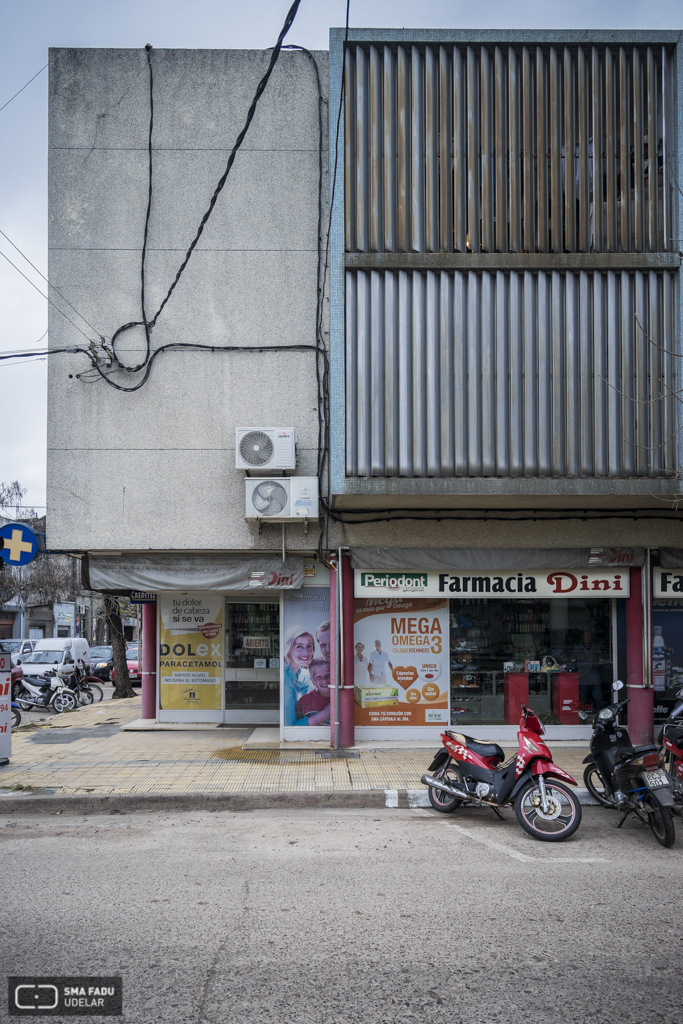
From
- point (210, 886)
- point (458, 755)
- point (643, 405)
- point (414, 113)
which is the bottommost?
point (210, 886)

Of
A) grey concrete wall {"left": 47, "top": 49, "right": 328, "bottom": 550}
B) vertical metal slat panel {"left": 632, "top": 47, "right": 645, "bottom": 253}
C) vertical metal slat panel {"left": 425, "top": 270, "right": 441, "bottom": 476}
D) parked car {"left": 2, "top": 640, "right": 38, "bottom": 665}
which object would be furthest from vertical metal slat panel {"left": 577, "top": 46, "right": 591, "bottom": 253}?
parked car {"left": 2, "top": 640, "right": 38, "bottom": 665}

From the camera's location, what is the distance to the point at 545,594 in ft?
37.7

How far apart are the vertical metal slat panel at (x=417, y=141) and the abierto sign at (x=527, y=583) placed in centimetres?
503

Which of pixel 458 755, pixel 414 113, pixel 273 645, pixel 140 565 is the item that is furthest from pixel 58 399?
pixel 458 755

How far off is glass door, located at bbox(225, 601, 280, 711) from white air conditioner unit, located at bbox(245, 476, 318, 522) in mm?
3090

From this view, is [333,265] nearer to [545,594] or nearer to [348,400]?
[348,400]

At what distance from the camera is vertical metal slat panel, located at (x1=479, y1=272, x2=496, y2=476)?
33.8 feet

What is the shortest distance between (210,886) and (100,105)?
10983 mm

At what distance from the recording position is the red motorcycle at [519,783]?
6.96 m

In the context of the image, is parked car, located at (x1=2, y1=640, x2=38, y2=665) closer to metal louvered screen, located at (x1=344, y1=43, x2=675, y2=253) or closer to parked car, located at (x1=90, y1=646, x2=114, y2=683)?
parked car, located at (x1=90, y1=646, x2=114, y2=683)

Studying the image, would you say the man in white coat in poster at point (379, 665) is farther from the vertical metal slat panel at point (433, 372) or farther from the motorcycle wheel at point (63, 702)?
the motorcycle wheel at point (63, 702)

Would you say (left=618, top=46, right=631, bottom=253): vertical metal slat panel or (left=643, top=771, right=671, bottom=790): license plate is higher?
(left=618, top=46, right=631, bottom=253): vertical metal slat panel

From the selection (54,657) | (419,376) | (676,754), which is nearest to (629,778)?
(676,754)

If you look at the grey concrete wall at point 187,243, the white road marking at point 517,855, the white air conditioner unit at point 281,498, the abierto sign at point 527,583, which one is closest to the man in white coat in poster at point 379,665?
the abierto sign at point 527,583
